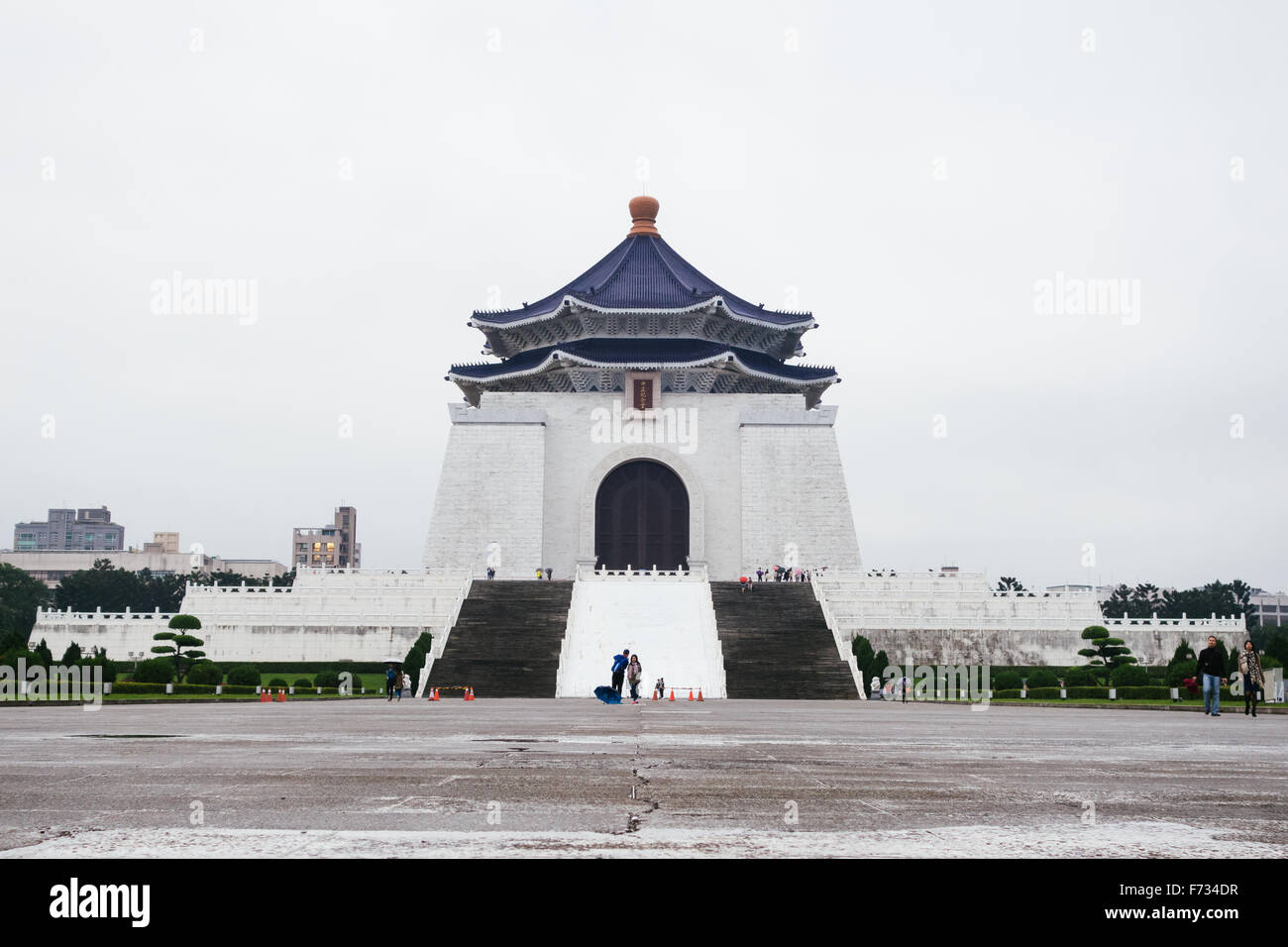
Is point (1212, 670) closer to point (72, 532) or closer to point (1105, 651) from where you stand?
point (1105, 651)

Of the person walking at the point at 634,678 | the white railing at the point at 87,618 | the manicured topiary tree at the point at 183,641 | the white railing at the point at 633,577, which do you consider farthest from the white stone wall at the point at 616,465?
the person walking at the point at 634,678

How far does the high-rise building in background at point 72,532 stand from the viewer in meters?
153

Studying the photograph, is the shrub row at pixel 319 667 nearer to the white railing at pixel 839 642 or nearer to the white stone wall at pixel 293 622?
the white stone wall at pixel 293 622

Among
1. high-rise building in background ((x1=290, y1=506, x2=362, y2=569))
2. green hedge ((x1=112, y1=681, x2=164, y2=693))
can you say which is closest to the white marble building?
green hedge ((x1=112, y1=681, x2=164, y2=693))

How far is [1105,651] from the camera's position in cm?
3072

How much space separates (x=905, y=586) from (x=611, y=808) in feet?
105

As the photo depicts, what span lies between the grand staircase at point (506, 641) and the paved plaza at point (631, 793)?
15.2 meters

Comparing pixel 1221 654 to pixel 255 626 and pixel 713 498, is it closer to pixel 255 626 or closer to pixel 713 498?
pixel 255 626

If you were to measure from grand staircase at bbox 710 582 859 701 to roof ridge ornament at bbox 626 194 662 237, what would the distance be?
70.4 feet

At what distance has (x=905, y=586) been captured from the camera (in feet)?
118

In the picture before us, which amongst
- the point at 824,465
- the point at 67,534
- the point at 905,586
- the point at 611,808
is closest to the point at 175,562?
the point at 67,534

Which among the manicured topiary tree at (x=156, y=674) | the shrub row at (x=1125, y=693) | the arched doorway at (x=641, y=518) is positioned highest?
the arched doorway at (x=641, y=518)

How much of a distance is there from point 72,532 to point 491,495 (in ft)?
429
